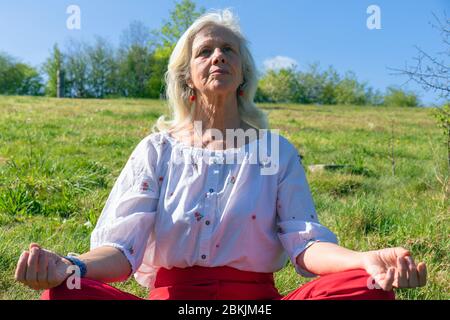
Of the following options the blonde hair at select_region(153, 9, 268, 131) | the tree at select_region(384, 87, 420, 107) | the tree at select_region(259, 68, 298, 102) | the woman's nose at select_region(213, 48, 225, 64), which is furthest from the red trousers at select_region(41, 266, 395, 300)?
the tree at select_region(384, 87, 420, 107)

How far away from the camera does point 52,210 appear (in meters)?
4.48

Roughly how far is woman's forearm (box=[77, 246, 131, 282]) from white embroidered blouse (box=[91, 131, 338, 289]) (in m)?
0.04

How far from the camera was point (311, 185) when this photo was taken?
5.59m

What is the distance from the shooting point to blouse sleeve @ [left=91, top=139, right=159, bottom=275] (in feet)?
7.52

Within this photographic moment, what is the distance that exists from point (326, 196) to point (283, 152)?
2769 millimetres

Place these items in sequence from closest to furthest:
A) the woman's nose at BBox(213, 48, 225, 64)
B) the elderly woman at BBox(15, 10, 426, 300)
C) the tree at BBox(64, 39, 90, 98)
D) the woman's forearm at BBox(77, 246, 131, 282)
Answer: the woman's forearm at BBox(77, 246, 131, 282), the elderly woman at BBox(15, 10, 426, 300), the woman's nose at BBox(213, 48, 225, 64), the tree at BBox(64, 39, 90, 98)

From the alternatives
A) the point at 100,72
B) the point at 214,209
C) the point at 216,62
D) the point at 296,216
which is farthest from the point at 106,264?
the point at 100,72

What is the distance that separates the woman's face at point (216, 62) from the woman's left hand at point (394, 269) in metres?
1.02

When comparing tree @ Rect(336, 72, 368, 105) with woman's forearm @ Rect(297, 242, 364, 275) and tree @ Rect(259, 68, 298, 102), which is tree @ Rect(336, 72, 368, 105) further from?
woman's forearm @ Rect(297, 242, 364, 275)

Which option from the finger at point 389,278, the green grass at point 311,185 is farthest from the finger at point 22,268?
the green grass at point 311,185
